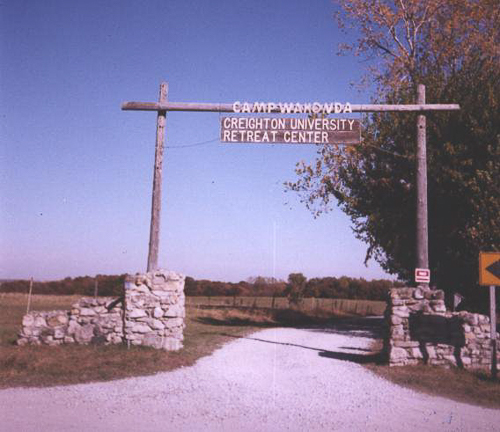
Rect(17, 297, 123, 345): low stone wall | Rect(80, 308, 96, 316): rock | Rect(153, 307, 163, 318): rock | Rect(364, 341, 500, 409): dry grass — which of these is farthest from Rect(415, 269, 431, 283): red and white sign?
Rect(80, 308, 96, 316): rock

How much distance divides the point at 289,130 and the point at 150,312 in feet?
20.6

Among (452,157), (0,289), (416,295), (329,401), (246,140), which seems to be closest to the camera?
(329,401)

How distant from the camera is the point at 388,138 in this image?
18750 millimetres

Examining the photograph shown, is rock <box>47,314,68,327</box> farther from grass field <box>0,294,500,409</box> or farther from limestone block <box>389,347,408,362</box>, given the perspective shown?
limestone block <box>389,347,408,362</box>

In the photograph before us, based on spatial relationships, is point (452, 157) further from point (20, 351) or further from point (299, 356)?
point (20, 351)

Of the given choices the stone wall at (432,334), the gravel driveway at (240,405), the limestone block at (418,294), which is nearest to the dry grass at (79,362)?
the gravel driveway at (240,405)

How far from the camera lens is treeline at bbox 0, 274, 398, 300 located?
56875 mm

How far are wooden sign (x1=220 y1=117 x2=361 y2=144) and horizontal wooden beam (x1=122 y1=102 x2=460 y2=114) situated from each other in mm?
362

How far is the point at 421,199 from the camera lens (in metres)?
12.0

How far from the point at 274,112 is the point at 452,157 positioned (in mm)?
8071

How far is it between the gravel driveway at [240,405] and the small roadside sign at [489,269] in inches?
124

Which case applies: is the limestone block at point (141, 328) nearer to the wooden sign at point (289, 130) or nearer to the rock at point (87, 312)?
the rock at point (87, 312)

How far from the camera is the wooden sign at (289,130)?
12.3 meters

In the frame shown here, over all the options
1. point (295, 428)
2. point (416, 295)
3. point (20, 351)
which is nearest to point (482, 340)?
point (416, 295)
